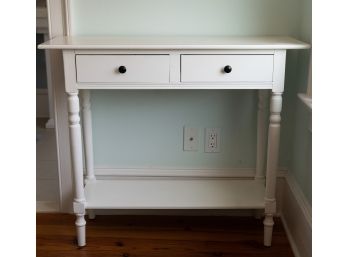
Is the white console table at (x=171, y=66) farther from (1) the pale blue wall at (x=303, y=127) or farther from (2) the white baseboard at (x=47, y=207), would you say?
(2) the white baseboard at (x=47, y=207)

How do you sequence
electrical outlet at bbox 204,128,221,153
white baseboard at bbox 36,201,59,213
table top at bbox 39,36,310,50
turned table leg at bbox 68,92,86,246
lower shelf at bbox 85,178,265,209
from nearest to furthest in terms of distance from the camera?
table top at bbox 39,36,310,50
turned table leg at bbox 68,92,86,246
lower shelf at bbox 85,178,265,209
electrical outlet at bbox 204,128,221,153
white baseboard at bbox 36,201,59,213

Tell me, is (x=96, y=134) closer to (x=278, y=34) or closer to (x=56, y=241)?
(x=56, y=241)

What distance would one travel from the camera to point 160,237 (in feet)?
6.06

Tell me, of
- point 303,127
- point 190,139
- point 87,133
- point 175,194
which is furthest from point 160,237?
point 303,127

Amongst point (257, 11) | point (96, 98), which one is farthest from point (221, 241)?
point (257, 11)

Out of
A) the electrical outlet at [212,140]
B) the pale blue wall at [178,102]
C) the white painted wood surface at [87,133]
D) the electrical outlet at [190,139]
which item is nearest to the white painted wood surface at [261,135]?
the pale blue wall at [178,102]

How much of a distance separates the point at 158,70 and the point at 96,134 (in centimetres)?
58

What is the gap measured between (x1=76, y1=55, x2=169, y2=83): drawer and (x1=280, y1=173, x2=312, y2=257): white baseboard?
29.3 inches

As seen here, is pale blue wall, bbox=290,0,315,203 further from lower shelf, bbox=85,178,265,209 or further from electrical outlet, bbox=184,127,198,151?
electrical outlet, bbox=184,127,198,151

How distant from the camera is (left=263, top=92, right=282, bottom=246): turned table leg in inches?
62.3

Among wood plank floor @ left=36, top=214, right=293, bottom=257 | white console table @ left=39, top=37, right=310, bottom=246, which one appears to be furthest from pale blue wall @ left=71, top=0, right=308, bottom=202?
wood plank floor @ left=36, top=214, right=293, bottom=257

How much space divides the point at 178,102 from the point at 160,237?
609mm

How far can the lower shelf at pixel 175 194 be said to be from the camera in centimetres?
173

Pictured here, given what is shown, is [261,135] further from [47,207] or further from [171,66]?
[47,207]
